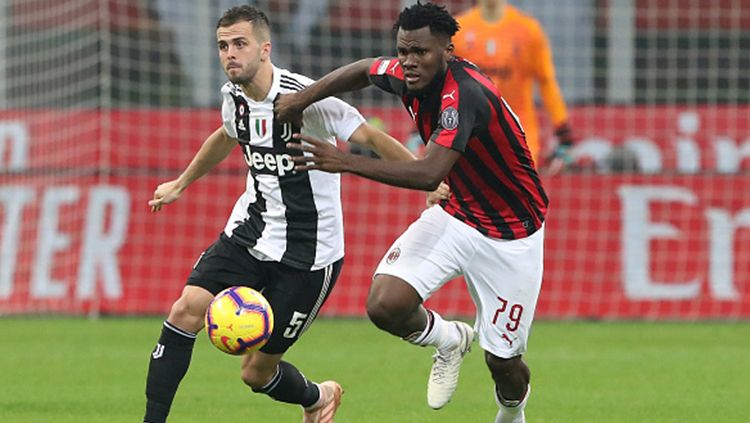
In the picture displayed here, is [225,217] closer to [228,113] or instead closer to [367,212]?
[367,212]

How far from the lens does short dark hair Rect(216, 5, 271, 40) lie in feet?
22.4

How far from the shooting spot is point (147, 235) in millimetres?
13672

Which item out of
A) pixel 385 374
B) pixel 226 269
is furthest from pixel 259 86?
pixel 385 374

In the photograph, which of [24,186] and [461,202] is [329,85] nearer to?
[461,202]

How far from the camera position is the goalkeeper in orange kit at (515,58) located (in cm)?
1092

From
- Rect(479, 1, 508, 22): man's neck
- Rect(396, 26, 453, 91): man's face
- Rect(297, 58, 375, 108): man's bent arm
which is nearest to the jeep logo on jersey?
Rect(297, 58, 375, 108): man's bent arm

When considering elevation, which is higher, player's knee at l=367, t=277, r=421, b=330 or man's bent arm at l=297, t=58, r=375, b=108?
man's bent arm at l=297, t=58, r=375, b=108

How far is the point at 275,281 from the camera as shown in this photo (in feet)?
22.8

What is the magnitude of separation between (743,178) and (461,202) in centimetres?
723

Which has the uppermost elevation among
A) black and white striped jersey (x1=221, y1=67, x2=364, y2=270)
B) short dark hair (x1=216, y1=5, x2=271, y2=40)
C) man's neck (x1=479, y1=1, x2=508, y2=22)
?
short dark hair (x1=216, y1=5, x2=271, y2=40)

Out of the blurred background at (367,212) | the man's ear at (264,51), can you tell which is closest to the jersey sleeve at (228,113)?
the man's ear at (264,51)

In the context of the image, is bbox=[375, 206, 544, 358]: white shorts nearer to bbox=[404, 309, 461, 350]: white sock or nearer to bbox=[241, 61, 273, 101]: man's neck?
bbox=[404, 309, 461, 350]: white sock

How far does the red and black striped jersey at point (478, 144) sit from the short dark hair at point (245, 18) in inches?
21.3

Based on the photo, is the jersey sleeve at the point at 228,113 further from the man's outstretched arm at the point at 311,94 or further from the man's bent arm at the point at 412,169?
the man's bent arm at the point at 412,169
